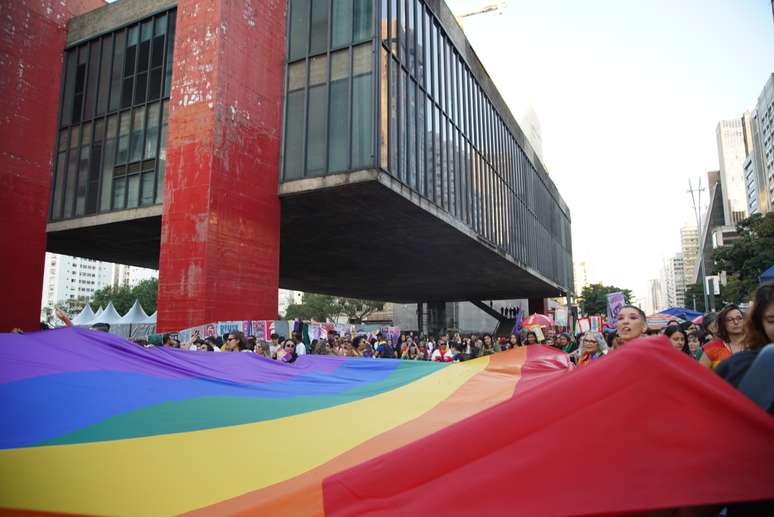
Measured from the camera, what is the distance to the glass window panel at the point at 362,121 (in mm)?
17438

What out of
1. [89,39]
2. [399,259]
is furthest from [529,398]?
[399,259]

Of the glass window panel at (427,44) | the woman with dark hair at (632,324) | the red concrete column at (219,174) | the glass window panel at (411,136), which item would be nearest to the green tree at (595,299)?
the glass window panel at (427,44)

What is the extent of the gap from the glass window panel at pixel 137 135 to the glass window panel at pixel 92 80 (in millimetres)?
3033

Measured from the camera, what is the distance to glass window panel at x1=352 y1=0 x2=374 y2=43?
18.0 m

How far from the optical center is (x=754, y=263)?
38.4m

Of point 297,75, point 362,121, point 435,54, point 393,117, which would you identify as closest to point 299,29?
point 297,75

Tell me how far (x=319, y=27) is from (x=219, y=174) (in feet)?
23.0

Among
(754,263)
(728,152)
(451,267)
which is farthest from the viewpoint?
(728,152)

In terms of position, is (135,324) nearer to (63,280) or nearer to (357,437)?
(357,437)

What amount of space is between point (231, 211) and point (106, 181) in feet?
28.2

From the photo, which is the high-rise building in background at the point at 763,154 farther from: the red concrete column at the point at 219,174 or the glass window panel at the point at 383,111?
the red concrete column at the point at 219,174

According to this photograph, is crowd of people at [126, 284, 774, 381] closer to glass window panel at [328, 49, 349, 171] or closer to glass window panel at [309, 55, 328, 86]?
glass window panel at [328, 49, 349, 171]

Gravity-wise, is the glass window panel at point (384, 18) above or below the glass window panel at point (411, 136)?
above

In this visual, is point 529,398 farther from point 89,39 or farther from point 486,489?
point 89,39
